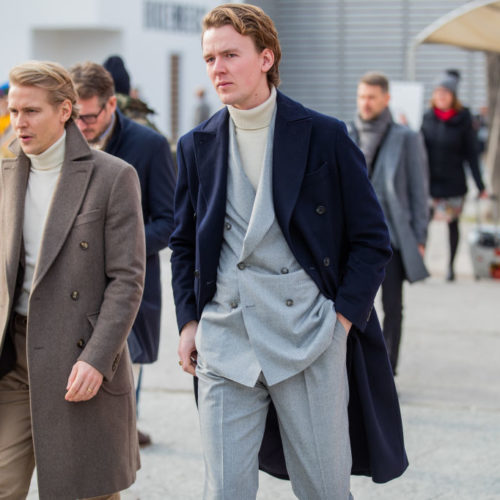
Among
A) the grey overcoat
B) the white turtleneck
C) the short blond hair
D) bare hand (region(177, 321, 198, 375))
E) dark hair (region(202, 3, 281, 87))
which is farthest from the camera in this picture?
the grey overcoat

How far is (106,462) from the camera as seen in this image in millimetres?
3562

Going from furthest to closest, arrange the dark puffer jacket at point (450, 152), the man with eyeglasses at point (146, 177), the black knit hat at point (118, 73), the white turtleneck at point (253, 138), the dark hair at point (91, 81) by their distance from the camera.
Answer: the dark puffer jacket at point (450, 152) → the black knit hat at point (118, 73) → the man with eyeglasses at point (146, 177) → the dark hair at point (91, 81) → the white turtleneck at point (253, 138)

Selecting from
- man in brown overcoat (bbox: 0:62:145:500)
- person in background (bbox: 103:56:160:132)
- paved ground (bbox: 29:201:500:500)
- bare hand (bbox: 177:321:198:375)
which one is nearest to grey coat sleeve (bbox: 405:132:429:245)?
paved ground (bbox: 29:201:500:500)

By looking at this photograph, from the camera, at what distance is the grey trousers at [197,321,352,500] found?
321cm

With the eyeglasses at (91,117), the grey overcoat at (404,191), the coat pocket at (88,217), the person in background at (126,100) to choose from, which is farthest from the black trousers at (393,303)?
the coat pocket at (88,217)

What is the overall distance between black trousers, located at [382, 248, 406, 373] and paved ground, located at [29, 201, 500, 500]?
330mm

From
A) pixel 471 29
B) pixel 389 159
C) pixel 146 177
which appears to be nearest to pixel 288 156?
pixel 146 177

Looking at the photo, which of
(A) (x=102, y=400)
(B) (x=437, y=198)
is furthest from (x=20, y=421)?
(B) (x=437, y=198)

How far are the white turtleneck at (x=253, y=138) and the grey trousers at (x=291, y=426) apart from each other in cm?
53

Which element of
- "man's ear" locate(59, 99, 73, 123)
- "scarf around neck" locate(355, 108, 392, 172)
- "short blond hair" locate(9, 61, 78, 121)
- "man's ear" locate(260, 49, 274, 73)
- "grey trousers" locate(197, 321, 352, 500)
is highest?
"man's ear" locate(260, 49, 274, 73)

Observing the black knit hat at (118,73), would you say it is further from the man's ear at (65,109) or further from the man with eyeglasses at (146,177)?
the man's ear at (65,109)

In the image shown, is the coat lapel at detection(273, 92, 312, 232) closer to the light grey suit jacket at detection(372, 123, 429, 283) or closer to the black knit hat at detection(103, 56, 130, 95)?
the black knit hat at detection(103, 56, 130, 95)

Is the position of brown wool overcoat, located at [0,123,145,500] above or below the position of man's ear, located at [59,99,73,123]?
below

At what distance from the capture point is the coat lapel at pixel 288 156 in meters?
3.19
